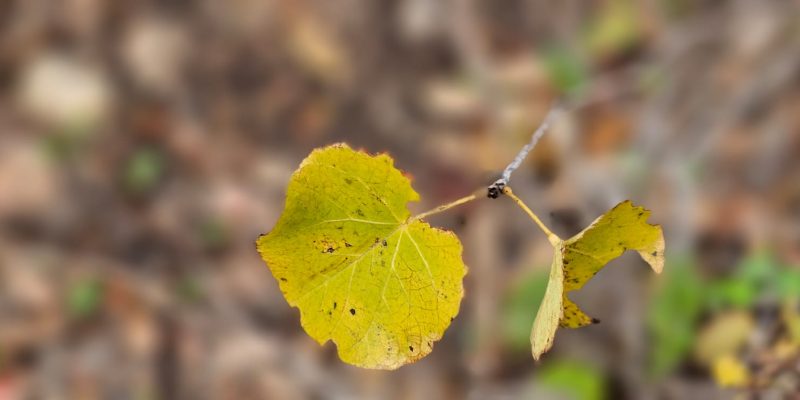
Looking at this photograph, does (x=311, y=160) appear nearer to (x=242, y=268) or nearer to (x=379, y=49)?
(x=242, y=268)

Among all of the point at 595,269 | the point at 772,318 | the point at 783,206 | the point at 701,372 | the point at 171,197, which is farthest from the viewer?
the point at 171,197

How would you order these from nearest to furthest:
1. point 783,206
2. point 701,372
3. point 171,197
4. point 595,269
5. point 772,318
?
point 595,269 < point 772,318 < point 701,372 < point 783,206 < point 171,197

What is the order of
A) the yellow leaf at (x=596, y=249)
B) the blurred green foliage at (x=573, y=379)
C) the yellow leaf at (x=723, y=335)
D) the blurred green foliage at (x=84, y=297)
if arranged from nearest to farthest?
the yellow leaf at (x=596, y=249) < the yellow leaf at (x=723, y=335) < the blurred green foliage at (x=573, y=379) < the blurred green foliage at (x=84, y=297)

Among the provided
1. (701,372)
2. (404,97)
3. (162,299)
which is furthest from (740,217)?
(162,299)

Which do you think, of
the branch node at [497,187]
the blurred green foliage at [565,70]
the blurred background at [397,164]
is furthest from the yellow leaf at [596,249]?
the blurred green foliage at [565,70]

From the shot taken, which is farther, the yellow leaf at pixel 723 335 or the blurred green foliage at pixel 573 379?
the blurred green foliage at pixel 573 379

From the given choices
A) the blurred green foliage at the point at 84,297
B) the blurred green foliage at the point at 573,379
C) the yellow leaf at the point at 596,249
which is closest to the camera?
the yellow leaf at the point at 596,249

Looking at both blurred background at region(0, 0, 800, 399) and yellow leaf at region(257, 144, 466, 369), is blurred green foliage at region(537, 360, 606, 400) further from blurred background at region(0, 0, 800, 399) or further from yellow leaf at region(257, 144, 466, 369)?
yellow leaf at region(257, 144, 466, 369)

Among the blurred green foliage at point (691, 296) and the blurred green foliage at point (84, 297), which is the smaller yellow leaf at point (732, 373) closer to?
the blurred green foliage at point (691, 296)

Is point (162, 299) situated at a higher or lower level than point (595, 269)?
higher
